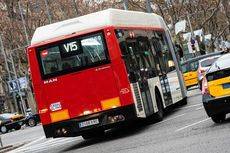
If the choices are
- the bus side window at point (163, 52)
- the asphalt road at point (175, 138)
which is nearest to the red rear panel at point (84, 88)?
the asphalt road at point (175, 138)

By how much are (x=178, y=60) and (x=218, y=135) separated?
43.2 feet

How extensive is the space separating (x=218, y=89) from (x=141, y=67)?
4.37 metres

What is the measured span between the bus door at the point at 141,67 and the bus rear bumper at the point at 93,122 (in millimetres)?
933

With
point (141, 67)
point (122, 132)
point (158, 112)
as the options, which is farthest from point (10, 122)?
point (141, 67)

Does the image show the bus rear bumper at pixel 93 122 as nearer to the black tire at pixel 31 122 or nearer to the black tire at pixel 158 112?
the black tire at pixel 158 112

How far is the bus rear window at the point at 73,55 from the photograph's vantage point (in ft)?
59.4

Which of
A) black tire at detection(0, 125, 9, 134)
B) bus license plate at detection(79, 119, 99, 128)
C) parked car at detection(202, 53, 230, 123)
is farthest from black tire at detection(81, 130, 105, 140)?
black tire at detection(0, 125, 9, 134)

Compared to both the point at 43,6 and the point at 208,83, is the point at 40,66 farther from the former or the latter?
the point at 43,6

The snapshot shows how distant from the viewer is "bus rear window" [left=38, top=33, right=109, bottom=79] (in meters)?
18.1

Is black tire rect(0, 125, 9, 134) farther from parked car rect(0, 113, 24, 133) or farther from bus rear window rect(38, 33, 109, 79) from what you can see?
bus rear window rect(38, 33, 109, 79)

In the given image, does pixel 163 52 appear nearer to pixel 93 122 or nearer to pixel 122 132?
pixel 122 132

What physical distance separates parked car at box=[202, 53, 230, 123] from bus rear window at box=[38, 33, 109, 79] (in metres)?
3.13

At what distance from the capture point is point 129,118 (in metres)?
18.0

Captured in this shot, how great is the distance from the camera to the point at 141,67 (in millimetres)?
19875
